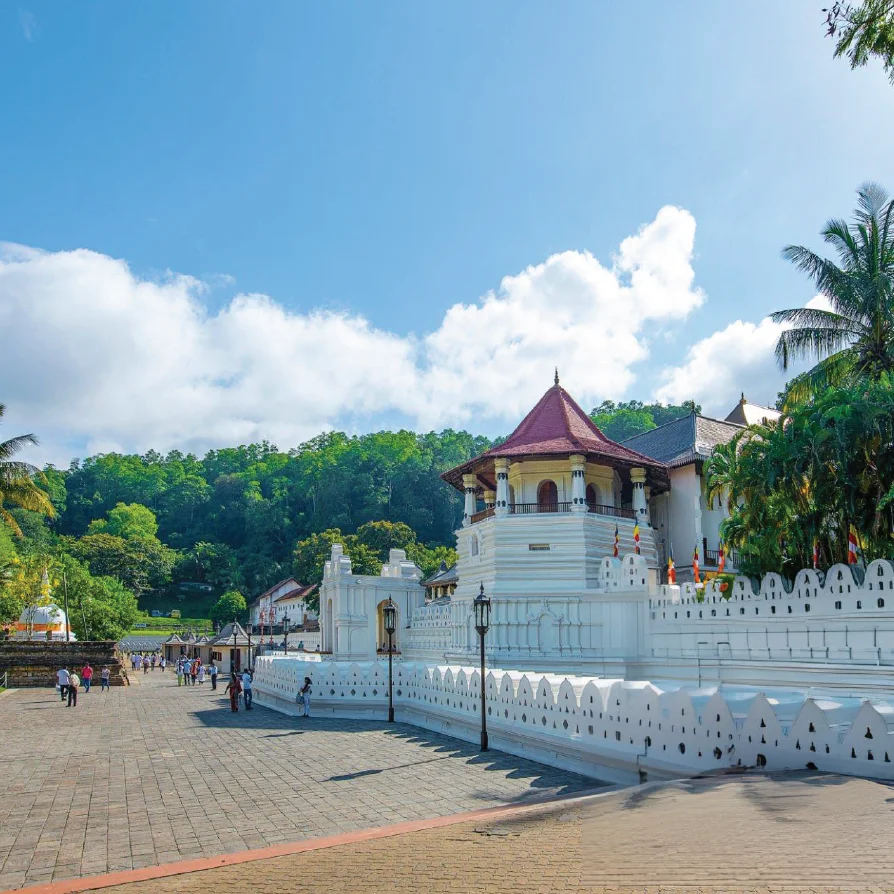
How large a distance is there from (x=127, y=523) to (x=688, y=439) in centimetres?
9736

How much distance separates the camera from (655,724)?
442 inches

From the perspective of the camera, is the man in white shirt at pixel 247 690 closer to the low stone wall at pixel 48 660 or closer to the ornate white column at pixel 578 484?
the ornate white column at pixel 578 484

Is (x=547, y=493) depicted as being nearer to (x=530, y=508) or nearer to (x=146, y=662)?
(x=530, y=508)

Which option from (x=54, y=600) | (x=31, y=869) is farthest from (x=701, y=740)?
(x=54, y=600)

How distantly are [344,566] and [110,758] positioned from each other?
18.9 meters

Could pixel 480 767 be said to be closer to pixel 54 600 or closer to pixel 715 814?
pixel 715 814

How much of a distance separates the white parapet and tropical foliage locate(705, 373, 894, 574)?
5856mm

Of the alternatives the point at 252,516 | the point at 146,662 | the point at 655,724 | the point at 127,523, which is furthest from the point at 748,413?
the point at 127,523

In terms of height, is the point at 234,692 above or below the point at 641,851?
below

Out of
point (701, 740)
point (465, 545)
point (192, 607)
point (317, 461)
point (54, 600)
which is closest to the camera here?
point (701, 740)

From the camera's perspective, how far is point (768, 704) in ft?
31.6

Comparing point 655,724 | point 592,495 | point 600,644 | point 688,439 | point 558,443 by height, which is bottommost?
point 655,724

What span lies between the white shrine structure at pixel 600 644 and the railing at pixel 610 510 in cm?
7

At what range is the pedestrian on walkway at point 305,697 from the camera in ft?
70.9
